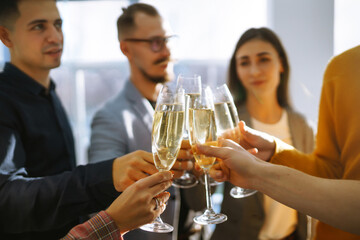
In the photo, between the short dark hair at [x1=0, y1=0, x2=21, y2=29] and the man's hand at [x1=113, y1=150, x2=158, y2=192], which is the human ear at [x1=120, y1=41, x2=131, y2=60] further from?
the man's hand at [x1=113, y1=150, x2=158, y2=192]

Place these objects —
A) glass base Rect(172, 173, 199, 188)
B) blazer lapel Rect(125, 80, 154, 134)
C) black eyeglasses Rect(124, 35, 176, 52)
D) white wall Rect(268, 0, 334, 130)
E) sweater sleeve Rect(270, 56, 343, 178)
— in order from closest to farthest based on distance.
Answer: sweater sleeve Rect(270, 56, 343, 178), glass base Rect(172, 173, 199, 188), blazer lapel Rect(125, 80, 154, 134), black eyeglasses Rect(124, 35, 176, 52), white wall Rect(268, 0, 334, 130)

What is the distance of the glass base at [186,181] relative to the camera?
4.16 feet

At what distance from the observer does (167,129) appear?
2.91 ft

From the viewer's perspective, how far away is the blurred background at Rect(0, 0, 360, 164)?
2.29 meters

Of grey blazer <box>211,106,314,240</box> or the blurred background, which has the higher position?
the blurred background

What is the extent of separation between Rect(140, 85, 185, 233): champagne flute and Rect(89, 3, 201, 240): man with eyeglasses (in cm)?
47

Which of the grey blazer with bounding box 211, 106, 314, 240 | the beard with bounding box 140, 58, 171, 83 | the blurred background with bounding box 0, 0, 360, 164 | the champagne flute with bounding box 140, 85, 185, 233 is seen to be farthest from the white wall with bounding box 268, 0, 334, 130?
the champagne flute with bounding box 140, 85, 185, 233

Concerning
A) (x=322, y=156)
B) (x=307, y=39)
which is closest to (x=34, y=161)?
(x=322, y=156)

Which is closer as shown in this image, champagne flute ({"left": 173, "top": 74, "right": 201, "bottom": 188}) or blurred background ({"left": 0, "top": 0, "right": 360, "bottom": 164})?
champagne flute ({"left": 173, "top": 74, "right": 201, "bottom": 188})

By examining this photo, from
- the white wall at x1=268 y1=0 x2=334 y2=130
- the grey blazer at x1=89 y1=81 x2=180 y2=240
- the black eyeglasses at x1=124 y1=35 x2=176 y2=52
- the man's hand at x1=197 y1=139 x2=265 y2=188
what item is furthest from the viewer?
the white wall at x1=268 y1=0 x2=334 y2=130

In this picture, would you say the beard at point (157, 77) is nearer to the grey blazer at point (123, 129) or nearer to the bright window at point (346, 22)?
the grey blazer at point (123, 129)

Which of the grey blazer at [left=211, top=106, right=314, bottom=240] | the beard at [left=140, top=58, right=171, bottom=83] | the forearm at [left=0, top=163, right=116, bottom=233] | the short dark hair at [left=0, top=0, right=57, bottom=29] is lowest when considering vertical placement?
the grey blazer at [left=211, top=106, right=314, bottom=240]

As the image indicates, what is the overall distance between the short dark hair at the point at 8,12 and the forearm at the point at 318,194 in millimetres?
854

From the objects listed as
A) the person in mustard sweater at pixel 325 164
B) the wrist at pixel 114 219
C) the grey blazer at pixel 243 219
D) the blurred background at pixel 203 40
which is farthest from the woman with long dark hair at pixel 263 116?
the wrist at pixel 114 219
